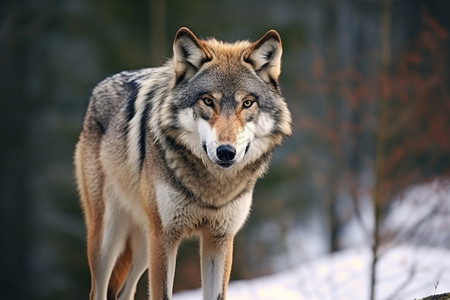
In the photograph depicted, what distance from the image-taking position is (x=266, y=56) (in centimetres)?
470

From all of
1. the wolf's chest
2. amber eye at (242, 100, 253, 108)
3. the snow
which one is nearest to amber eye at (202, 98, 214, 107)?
amber eye at (242, 100, 253, 108)

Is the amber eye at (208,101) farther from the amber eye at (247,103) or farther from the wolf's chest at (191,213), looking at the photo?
the wolf's chest at (191,213)

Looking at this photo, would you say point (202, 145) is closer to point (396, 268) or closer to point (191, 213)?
point (191, 213)

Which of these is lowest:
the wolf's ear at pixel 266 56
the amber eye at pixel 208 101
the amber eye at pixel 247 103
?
the amber eye at pixel 247 103

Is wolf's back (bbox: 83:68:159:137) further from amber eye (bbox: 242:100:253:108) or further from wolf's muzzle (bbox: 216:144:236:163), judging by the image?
wolf's muzzle (bbox: 216:144:236:163)

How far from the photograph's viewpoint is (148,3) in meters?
15.0

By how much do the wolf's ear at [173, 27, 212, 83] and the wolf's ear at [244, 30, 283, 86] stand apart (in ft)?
0.85

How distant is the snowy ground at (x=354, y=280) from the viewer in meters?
7.43

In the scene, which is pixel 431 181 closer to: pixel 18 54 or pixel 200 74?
pixel 200 74

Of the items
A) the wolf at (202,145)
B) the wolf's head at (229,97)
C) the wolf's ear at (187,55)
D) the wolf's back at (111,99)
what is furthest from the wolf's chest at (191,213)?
the wolf's back at (111,99)

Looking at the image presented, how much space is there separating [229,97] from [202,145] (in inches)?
12.6

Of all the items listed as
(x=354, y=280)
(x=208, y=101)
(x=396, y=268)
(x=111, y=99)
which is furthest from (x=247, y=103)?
(x=396, y=268)

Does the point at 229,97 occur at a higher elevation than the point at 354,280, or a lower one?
higher

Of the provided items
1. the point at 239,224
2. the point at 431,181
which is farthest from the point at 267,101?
the point at 431,181
